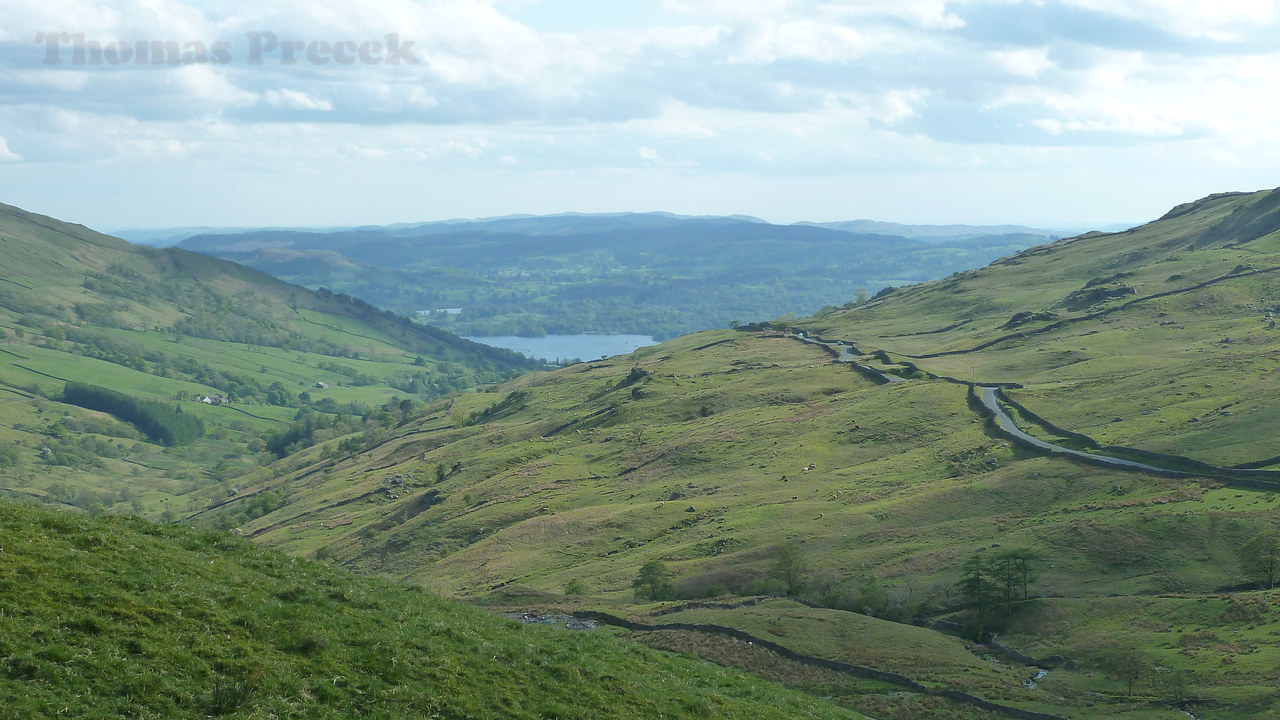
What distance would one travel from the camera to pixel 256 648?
27.9 m

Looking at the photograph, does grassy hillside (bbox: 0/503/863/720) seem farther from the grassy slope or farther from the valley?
the grassy slope

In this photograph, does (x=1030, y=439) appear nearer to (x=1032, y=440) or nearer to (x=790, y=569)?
(x=1032, y=440)

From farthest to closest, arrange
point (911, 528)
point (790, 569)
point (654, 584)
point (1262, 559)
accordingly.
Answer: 1. point (911, 528)
2. point (790, 569)
3. point (654, 584)
4. point (1262, 559)

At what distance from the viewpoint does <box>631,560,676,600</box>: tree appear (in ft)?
281

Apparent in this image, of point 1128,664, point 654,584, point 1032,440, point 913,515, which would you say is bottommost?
point 654,584

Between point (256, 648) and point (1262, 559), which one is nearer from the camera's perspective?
point (256, 648)

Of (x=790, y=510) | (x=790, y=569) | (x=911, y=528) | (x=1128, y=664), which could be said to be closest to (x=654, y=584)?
(x=790, y=569)

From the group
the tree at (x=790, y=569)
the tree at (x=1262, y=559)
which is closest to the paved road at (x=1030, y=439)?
the tree at (x=1262, y=559)

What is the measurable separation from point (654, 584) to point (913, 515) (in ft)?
99.3

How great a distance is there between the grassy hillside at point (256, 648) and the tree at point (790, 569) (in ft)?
156

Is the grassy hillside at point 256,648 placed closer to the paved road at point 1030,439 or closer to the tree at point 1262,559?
the tree at point 1262,559

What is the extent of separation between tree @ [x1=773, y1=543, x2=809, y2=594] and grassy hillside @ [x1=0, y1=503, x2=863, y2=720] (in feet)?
156

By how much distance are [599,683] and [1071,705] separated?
116 ft

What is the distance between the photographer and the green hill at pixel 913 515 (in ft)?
214
